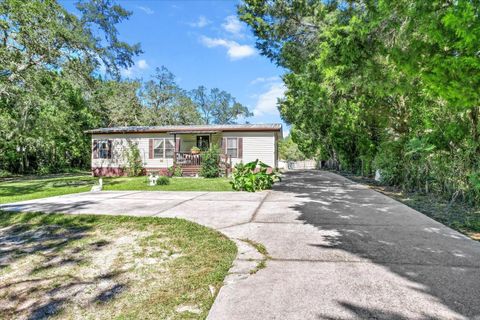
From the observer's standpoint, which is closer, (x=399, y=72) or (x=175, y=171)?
(x=399, y=72)

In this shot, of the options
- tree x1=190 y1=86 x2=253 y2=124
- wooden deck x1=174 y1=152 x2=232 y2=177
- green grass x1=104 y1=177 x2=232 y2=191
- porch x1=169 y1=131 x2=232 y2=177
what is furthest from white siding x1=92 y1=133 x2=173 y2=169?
tree x1=190 y1=86 x2=253 y2=124

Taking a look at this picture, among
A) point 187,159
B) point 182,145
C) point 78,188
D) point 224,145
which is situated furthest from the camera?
point 182,145

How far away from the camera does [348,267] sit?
2.63 m

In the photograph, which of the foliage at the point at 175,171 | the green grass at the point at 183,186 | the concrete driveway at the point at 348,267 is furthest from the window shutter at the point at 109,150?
the concrete driveway at the point at 348,267

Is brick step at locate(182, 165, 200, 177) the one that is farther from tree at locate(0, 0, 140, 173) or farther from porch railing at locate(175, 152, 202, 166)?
tree at locate(0, 0, 140, 173)

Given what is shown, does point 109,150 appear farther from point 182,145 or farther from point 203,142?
point 203,142

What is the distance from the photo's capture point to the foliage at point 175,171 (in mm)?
16016

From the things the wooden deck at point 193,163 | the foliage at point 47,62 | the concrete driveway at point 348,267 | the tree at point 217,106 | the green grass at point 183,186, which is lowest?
the concrete driveway at point 348,267

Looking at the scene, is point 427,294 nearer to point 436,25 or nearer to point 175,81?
point 436,25

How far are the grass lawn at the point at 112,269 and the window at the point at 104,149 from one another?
1456 centimetres

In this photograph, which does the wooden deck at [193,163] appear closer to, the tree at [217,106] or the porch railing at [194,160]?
the porch railing at [194,160]

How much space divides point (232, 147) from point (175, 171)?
3.69 metres

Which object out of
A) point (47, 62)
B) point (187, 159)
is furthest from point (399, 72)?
point (47, 62)

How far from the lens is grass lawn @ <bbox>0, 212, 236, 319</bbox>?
2043 mm
